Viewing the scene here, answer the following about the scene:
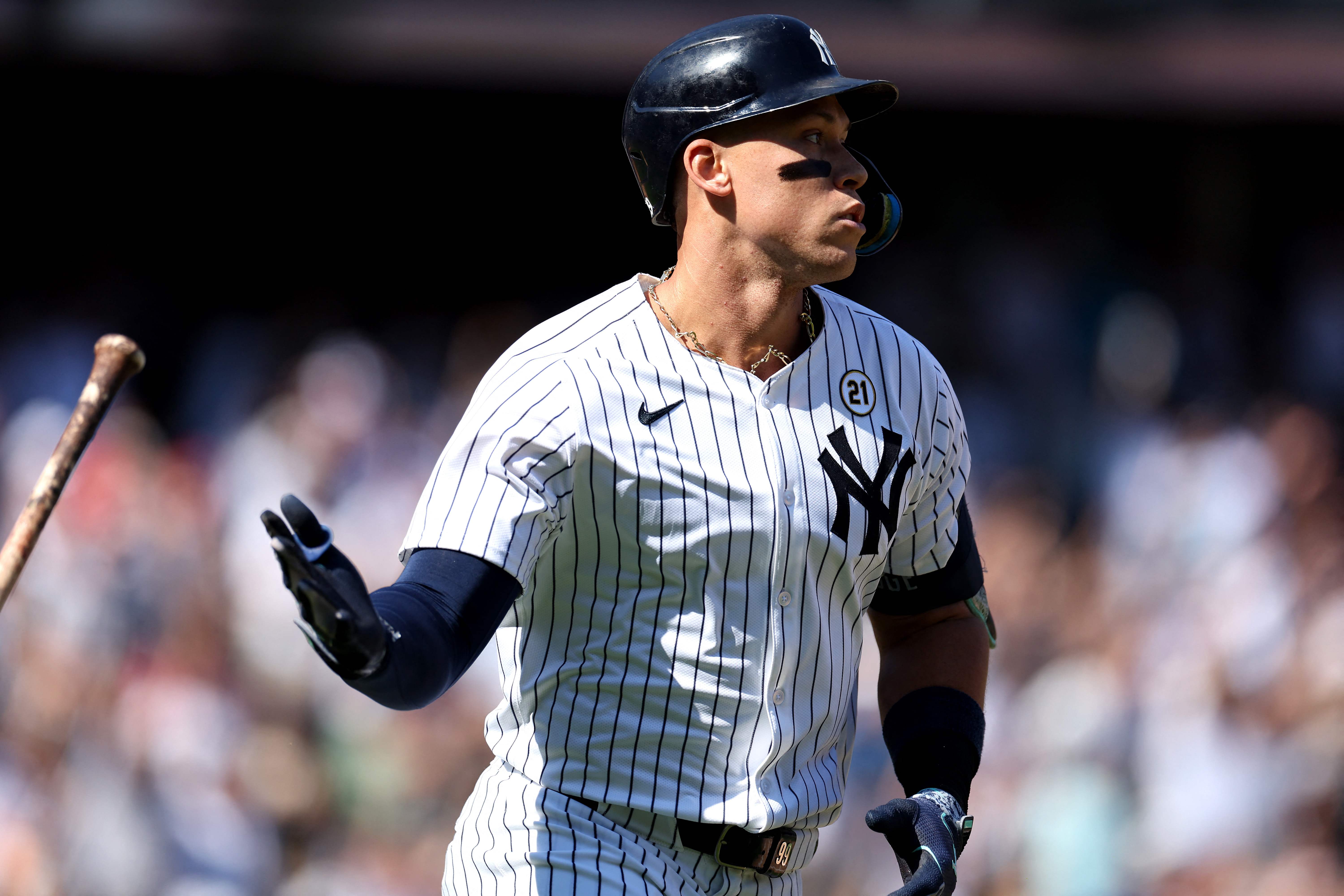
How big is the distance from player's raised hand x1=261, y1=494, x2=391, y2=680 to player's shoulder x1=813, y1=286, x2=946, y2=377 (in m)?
0.99

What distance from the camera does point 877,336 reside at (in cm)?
255

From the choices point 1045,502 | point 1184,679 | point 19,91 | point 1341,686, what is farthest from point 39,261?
point 1341,686

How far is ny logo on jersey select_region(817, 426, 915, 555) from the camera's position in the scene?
232 cm

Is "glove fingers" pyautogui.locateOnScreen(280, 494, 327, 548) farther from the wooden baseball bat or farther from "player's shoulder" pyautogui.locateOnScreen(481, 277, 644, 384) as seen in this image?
"player's shoulder" pyautogui.locateOnScreen(481, 277, 644, 384)

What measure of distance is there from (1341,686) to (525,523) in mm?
4622

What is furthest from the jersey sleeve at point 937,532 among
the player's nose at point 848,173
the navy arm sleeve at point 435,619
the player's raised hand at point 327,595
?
the player's raised hand at point 327,595

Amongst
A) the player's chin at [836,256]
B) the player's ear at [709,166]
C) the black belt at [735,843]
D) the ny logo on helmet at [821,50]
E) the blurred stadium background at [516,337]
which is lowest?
the black belt at [735,843]

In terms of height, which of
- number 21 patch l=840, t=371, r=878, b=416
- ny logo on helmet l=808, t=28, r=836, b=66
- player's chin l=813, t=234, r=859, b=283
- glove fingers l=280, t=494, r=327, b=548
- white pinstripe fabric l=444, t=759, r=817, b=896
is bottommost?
white pinstripe fabric l=444, t=759, r=817, b=896

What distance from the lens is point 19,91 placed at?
310 inches

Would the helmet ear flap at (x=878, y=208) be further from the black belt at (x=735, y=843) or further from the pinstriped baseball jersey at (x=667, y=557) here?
the black belt at (x=735, y=843)

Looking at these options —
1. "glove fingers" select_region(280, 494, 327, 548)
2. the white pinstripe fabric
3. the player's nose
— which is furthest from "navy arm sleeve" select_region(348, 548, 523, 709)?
the player's nose

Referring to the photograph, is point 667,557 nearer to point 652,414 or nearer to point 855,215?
point 652,414

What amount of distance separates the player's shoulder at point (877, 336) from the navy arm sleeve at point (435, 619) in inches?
28.8

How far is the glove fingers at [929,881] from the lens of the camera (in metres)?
2.24
